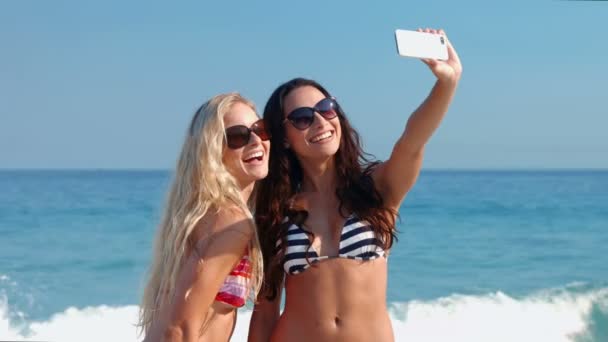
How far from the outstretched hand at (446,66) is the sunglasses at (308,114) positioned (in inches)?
21.2

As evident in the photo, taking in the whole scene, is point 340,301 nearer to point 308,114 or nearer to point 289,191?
point 289,191

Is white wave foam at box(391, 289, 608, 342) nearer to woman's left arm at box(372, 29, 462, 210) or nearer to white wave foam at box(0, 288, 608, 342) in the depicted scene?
white wave foam at box(0, 288, 608, 342)

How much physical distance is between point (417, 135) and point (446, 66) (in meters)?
0.33

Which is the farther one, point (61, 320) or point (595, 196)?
point (595, 196)

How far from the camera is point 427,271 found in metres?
14.5

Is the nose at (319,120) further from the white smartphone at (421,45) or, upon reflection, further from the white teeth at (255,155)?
the white smartphone at (421,45)

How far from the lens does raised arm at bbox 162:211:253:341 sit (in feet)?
10.0

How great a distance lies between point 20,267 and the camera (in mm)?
15055

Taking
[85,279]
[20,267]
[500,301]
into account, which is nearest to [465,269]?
[500,301]

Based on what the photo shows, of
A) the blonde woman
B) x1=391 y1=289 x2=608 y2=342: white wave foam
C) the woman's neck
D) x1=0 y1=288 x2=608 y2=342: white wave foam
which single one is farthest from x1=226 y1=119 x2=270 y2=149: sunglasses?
x1=391 y1=289 x2=608 y2=342: white wave foam

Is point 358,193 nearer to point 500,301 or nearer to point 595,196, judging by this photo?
point 500,301

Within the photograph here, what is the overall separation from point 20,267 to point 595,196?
18593mm

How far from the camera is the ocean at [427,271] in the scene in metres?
11.6

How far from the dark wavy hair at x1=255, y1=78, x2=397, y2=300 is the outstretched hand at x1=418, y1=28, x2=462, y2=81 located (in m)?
0.61
